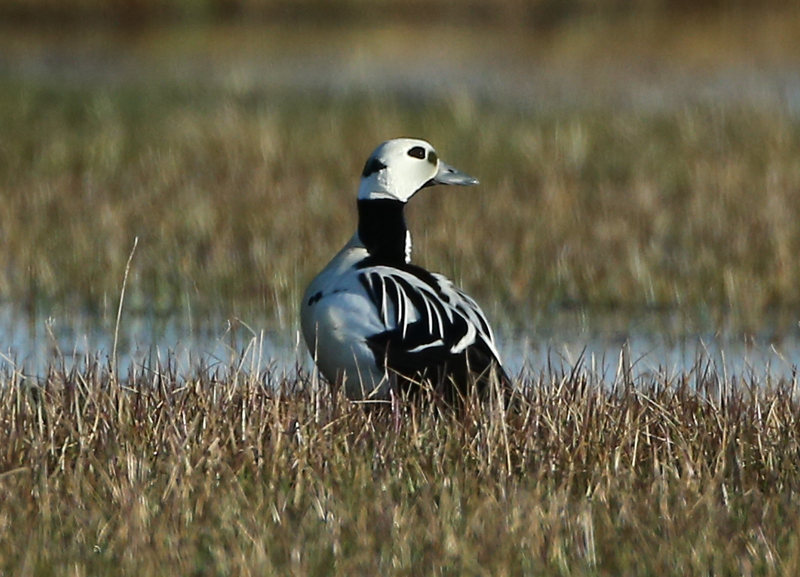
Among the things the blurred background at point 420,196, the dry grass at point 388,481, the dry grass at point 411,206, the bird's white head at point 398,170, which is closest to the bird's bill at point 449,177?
the bird's white head at point 398,170

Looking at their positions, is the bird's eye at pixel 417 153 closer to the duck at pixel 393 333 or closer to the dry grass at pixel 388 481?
the duck at pixel 393 333

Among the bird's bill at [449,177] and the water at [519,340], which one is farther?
the water at [519,340]

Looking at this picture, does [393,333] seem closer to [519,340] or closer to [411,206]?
[519,340]

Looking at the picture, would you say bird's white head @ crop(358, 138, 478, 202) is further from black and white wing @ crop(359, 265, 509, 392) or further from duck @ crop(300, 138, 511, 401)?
black and white wing @ crop(359, 265, 509, 392)

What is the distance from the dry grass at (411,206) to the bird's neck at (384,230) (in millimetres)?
1634

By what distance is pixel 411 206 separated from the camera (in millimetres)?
10938

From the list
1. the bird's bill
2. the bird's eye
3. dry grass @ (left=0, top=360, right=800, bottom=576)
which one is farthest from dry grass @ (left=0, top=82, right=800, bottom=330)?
dry grass @ (left=0, top=360, right=800, bottom=576)

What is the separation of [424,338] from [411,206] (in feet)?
18.8

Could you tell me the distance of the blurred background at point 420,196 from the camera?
7684 mm

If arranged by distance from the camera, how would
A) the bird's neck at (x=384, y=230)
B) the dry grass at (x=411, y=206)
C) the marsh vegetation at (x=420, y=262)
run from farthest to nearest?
the dry grass at (x=411, y=206) < the bird's neck at (x=384, y=230) < the marsh vegetation at (x=420, y=262)

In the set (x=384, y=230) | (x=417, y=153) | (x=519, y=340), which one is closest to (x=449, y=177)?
(x=417, y=153)

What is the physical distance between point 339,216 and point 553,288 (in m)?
2.40

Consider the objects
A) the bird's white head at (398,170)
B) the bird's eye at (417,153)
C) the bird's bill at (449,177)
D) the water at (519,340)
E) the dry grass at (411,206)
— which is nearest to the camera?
the bird's white head at (398,170)

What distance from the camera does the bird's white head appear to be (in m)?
5.93
